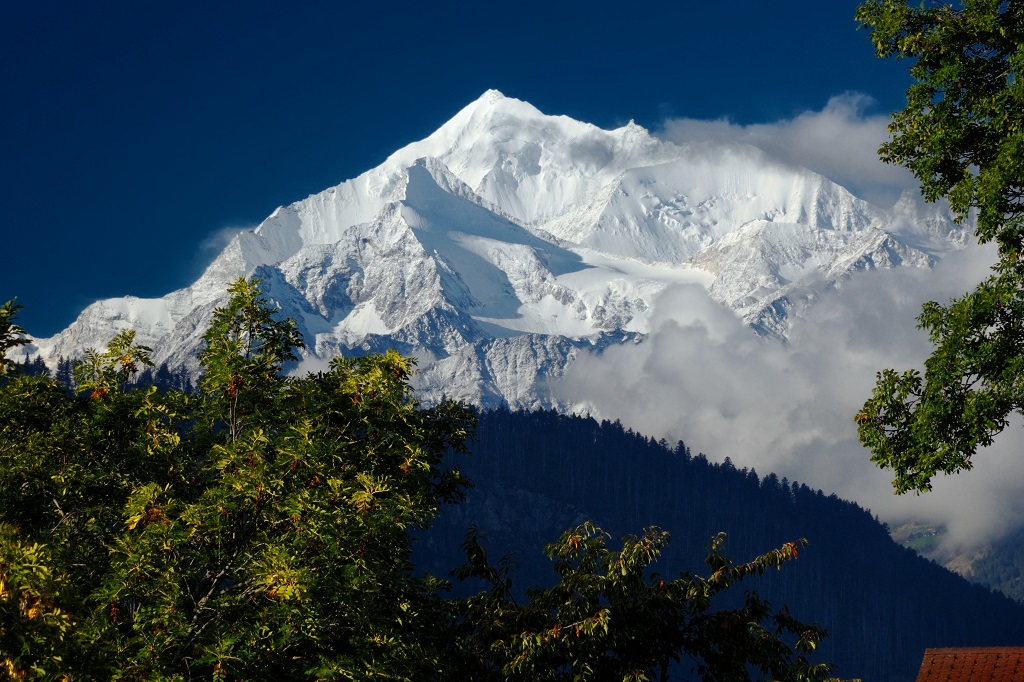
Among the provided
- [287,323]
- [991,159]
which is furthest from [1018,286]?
[287,323]

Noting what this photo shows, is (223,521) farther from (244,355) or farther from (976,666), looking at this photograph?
(976,666)

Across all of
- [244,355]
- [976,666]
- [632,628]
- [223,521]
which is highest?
[244,355]

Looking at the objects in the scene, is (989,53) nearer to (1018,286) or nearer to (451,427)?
(1018,286)

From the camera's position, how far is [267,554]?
16438mm

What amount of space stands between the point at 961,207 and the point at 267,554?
11.7 meters

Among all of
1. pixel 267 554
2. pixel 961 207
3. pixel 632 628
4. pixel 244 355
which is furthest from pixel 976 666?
pixel 244 355

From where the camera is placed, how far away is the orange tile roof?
27.2 m

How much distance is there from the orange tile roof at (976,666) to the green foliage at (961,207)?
1330 cm

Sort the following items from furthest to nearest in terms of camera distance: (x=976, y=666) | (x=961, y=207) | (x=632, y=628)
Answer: (x=976, y=666), (x=632, y=628), (x=961, y=207)

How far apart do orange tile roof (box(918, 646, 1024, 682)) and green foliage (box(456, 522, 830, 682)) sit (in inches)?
202

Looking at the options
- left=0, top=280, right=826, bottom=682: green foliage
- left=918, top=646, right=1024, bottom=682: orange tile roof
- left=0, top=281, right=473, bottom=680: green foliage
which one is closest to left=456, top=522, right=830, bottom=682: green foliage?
left=0, top=280, right=826, bottom=682: green foliage

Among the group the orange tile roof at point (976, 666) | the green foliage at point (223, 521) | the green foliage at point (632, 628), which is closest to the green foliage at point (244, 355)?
the green foliage at point (223, 521)

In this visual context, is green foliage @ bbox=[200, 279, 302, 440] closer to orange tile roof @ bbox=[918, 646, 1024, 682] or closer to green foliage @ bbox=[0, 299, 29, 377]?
green foliage @ bbox=[0, 299, 29, 377]

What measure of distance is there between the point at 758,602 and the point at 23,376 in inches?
699
